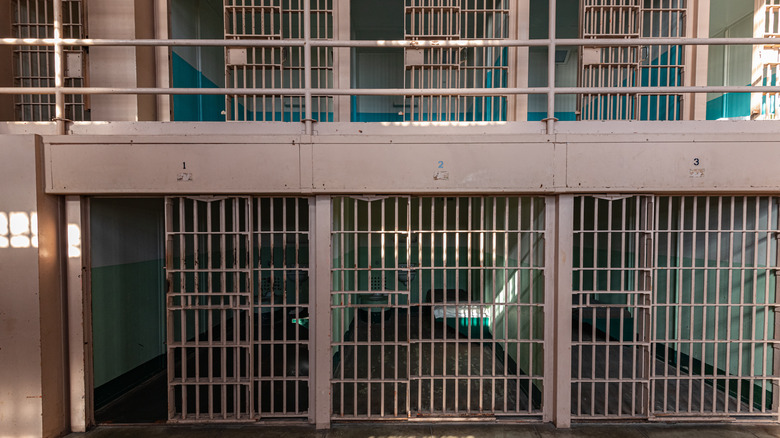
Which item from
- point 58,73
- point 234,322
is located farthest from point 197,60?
point 234,322

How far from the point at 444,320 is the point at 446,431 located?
1187 mm

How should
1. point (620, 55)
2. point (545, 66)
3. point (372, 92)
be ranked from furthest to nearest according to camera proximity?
1. point (545, 66)
2. point (620, 55)
3. point (372, 92)

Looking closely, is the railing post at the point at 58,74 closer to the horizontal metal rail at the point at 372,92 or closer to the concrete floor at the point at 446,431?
the horizontal metal rail at the point at 372,92

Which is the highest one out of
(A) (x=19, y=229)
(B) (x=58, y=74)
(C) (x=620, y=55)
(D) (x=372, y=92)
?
(C) (x=620, y=55)

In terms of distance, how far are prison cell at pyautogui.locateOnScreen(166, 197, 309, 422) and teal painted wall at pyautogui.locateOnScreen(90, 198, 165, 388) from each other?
365 millimetres

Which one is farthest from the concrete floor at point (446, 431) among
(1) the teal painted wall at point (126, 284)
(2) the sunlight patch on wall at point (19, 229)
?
(2) the sunlight patch on wall at point (19, 229)

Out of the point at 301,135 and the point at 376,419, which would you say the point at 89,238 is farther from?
the point at 376,419

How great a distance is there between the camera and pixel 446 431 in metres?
3.75

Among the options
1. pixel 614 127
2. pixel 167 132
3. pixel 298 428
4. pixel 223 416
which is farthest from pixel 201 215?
pixel 614 127

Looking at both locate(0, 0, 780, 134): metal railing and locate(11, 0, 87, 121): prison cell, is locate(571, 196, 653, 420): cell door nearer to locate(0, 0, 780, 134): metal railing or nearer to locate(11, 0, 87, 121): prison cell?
locate(0, 0, 780, 134): metal railing

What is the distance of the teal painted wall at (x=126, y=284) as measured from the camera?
176 inches

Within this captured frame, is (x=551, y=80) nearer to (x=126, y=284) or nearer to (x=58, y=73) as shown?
(x=58, y=73)

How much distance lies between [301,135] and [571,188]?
2.84 meters

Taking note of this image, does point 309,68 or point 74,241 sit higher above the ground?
point 309,68
